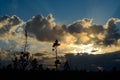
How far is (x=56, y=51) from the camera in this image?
90438mm

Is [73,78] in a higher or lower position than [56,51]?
lower

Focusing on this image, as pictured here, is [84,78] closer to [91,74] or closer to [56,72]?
[91,74]

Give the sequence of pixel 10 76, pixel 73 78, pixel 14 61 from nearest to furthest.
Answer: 1. pixel 10 76
2. pixel 73 78
3. pixel 14 61

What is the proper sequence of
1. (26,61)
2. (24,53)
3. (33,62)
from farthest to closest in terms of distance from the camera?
(33,62), (26,61), (24,53)

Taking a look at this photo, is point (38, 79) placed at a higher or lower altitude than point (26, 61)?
lower

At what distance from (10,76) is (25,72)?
99.7 inches

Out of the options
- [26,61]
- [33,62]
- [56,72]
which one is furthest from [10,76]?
[33,62]

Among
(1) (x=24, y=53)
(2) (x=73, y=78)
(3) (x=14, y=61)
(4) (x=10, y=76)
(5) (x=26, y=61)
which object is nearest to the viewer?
(4) (x=10, y=76)

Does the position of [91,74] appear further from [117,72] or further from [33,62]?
[33,62]

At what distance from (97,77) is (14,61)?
64.8 metres

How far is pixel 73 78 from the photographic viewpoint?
42.0 m

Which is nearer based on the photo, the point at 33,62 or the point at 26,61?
the point at 26,61

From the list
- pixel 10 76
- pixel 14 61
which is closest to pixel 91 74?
pixel 10 76

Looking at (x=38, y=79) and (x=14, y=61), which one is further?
(x=14, y=61)
